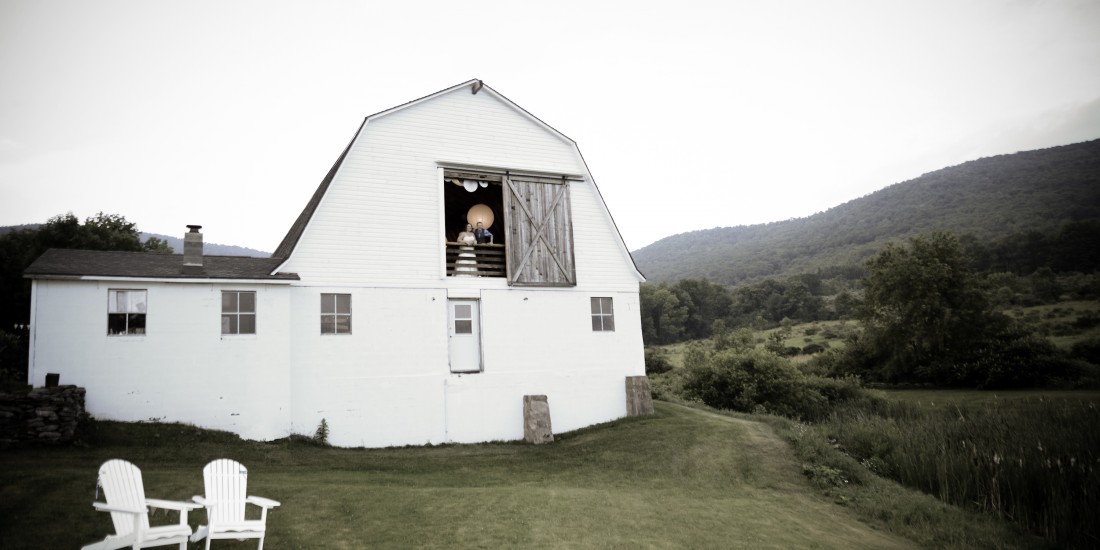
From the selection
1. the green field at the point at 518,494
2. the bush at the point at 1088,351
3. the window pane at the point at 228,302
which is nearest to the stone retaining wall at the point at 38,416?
the green field at the point at 518,494

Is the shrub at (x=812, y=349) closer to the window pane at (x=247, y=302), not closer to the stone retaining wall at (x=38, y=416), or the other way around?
the window pane at (x=247, y=302)

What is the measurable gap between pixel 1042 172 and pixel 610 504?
4141 inches

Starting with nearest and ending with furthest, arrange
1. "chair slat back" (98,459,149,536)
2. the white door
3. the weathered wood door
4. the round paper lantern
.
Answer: "chair slat back" (98,459,149,536), the white door, the weathered wood door, the round paper lantern

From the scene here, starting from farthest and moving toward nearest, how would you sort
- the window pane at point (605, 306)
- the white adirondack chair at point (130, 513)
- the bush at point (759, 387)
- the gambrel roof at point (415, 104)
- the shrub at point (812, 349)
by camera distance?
1. the shrub at point (812, 349)
2. the bush at point (759, 387)
3. the window pane at point (605, 306)
4. the gambrel roof at point (415, 104)
5. the white adirondack chair at point (130, 513)

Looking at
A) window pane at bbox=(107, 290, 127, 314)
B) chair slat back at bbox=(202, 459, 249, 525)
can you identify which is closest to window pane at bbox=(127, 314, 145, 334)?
window pane at bbox=(107, 290, 127, 314)

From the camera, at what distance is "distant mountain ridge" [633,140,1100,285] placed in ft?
238

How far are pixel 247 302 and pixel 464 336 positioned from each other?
5684 mm

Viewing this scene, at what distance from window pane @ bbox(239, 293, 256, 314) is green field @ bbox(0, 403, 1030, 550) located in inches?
117

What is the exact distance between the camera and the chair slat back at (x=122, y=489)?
6.24 metres

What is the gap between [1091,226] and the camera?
58344 millimetres

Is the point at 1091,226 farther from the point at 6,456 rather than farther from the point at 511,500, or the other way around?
the point at 6,456

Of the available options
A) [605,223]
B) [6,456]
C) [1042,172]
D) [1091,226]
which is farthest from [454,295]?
[1042,172]

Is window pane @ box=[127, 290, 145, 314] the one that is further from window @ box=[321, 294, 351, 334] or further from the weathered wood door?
the weathered wood door

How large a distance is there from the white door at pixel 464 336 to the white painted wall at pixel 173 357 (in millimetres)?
4357
